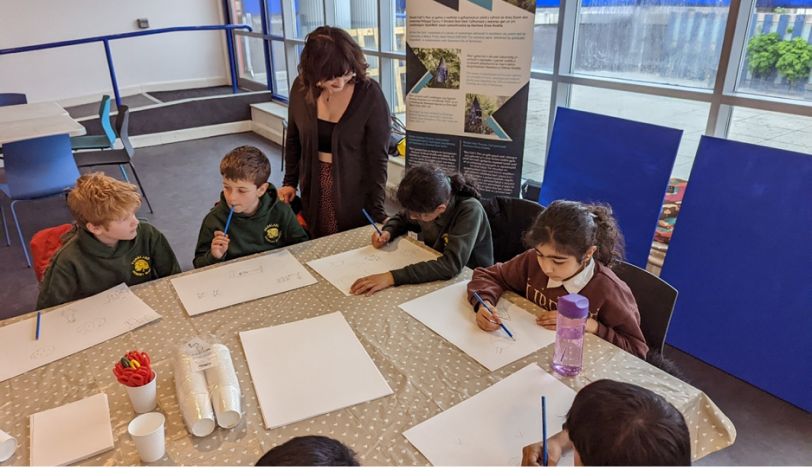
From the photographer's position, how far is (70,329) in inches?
52.2

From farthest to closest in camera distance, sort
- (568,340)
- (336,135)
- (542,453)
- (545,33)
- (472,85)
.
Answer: (545,33)
(472,85)
(336,135)
(568,340)
(542,453)

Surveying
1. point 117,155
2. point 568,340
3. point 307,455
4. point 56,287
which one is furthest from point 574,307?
point 117,155

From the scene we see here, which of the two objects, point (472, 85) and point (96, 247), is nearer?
point (96, 247)

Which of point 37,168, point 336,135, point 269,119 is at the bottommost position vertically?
point 269,119

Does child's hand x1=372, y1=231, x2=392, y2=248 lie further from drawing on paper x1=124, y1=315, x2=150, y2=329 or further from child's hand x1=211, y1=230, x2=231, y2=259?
drawing on paper x1=124, y1=315, x2=150, y2=329

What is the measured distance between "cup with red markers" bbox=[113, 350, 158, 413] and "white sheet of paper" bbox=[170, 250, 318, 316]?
360 mm

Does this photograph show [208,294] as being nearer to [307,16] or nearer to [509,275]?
[509,275]

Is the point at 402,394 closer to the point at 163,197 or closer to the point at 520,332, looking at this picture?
the point at 520,332

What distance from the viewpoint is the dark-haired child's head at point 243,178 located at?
5.78ft

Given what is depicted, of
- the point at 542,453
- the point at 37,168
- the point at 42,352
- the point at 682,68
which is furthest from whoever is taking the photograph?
the point at 37,168

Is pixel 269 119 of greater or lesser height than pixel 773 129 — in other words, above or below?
below

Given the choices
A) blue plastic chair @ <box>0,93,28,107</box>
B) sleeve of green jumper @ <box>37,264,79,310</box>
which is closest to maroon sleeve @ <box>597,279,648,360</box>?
sleeve of green jumper @ <box>37,264,79,310</box>

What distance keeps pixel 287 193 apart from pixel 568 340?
141 centimetres

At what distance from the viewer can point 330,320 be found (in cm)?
134
